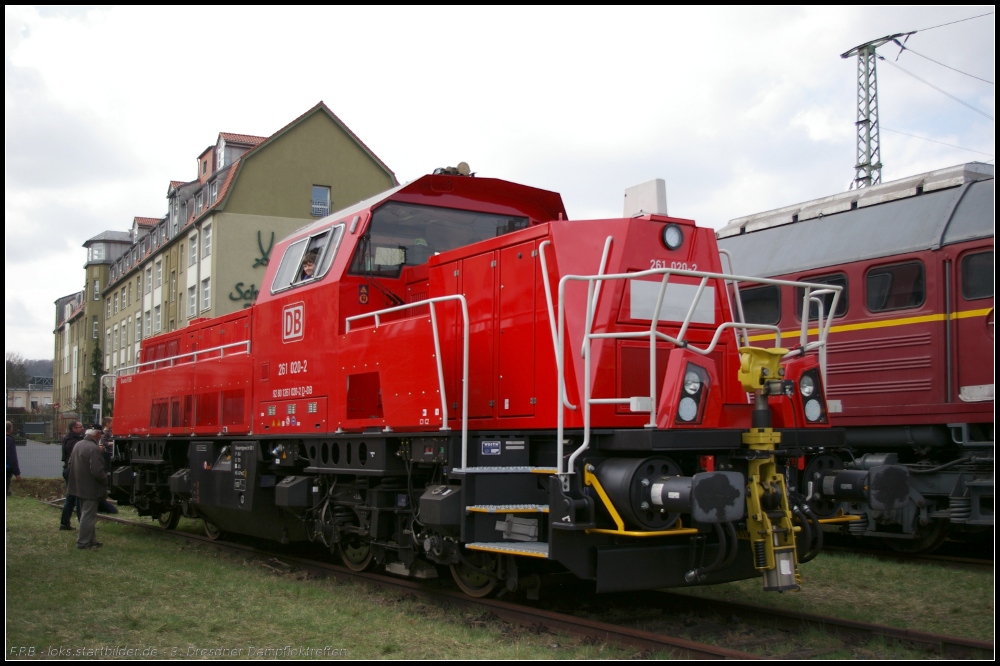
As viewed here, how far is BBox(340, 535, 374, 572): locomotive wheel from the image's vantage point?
29.9ft

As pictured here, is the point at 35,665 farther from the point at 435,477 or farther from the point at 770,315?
the point at 770,315

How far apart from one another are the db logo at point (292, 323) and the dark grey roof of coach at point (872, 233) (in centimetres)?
653

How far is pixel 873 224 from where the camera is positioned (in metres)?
11.0

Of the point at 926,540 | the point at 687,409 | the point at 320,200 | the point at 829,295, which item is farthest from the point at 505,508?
the point at 320,200

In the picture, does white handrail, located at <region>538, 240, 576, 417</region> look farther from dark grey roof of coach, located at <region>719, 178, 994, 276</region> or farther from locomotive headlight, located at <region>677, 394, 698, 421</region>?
dark grey roof of coach, located at <region>719, 178, 994, 276</region>

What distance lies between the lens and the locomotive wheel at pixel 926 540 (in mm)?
10188

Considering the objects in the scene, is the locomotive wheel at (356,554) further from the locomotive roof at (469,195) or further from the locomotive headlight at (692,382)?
the locomotive headlight at (692,382)

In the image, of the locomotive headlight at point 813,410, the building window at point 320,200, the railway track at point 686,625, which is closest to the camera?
the railway track at point 686,625

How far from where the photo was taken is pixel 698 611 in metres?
7.16

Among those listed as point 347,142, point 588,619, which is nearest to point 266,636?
point 588,619

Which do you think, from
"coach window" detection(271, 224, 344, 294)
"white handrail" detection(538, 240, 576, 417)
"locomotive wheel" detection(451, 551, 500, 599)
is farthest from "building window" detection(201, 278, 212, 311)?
"white handrail" detection(538, 240, 576, 417)

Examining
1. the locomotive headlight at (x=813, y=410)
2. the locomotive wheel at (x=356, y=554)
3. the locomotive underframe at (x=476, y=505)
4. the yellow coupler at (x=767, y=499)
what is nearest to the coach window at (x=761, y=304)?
the locomotive headlight at (x=813, y=410)

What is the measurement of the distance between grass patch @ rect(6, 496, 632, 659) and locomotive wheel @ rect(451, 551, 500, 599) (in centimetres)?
36

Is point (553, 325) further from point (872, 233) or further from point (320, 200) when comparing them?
point (320, 200)
